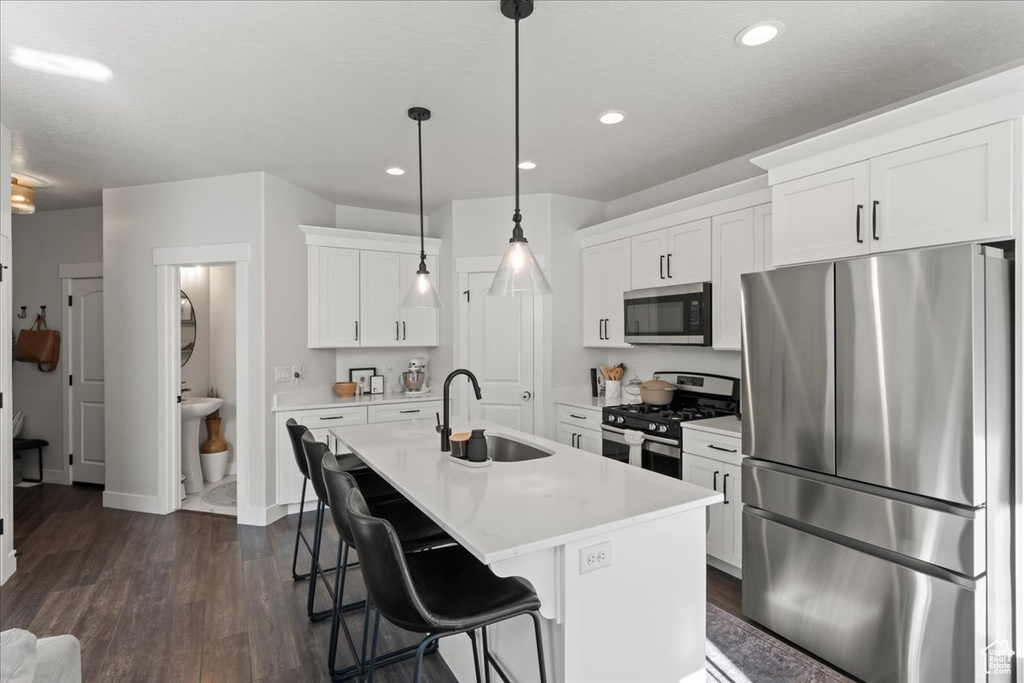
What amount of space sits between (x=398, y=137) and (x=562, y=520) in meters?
2.70

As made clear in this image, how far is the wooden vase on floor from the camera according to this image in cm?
523

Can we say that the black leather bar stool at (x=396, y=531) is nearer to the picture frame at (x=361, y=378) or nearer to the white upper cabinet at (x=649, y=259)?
the white upper cabinet at (x=649, y=259)

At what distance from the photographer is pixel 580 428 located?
420cm

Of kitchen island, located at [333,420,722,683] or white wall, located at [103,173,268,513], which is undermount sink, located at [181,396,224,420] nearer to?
white wall, located at [103,173,268,513]

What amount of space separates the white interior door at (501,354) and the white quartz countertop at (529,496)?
6.99 feet

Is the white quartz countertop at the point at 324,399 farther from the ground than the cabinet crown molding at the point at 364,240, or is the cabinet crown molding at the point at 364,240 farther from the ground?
the cabinet crown molding at the point at 364,240

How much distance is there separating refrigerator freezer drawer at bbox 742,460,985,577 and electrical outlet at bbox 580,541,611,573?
1.23 m

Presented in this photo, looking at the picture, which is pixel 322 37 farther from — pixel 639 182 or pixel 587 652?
pixel 639 182

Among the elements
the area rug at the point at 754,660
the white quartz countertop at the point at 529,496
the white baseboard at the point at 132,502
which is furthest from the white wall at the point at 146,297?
the area rug at the point at 754,660

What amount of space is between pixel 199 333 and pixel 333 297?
79.8 inches

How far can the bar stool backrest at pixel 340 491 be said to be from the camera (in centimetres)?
166

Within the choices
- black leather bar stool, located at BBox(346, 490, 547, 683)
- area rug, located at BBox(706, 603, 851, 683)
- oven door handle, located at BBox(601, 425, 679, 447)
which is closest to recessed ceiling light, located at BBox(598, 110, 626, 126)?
oven door handle, located at BBox(601, 425, 679, 447)

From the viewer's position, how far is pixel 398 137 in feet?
10.9

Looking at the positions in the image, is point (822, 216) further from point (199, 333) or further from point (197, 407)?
point (199, 333)
